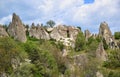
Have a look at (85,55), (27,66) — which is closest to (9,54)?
(27,66)

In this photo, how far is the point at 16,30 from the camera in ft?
435

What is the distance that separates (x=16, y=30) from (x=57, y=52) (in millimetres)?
21445

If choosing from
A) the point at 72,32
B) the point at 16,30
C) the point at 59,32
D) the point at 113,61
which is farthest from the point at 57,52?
the point at 72,32

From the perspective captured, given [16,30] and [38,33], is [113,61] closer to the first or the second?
[16,30]

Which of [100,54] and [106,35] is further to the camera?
[106,35]

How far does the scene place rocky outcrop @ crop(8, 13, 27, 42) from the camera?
130125 mm

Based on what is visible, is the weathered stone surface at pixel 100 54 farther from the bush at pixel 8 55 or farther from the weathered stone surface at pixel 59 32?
the bush at pixel 8 55

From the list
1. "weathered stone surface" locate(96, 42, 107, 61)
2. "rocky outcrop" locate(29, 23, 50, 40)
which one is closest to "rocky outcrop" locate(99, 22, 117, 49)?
"rocky outcrop" locate(29, 23, 50, 40)

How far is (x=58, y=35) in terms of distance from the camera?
155250 millimetres

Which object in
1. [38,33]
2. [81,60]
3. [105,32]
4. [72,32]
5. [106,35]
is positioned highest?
[38,33]

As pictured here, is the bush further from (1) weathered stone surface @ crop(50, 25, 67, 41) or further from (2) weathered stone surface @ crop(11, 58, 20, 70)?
(1) weathered stone surface @ crop(50, 25, 67, 41)

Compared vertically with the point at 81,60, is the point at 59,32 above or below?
above

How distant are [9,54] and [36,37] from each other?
59.2 meters

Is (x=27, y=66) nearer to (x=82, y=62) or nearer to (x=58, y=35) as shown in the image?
(x=82, y=62)
